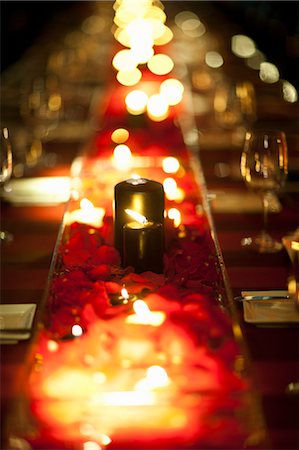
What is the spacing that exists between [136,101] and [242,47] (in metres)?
2.14

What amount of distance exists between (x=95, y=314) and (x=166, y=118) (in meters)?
2.16

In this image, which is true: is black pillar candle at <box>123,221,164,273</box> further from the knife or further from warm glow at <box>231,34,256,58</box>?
warm glow at <box>231,34,256,58</box>

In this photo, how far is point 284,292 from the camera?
1724 millimetres

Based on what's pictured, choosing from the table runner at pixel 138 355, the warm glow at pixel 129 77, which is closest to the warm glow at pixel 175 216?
the table runner at pixel 138 355

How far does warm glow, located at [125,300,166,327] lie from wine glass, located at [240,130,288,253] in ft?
2.00

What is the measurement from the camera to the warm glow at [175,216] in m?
2.15

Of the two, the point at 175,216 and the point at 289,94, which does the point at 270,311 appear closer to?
the point at 175,216

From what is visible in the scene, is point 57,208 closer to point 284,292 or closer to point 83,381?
point 284,292

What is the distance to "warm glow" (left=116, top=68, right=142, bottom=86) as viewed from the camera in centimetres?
438

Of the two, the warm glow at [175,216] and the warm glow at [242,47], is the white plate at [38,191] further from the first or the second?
the warm glow at [242,47]

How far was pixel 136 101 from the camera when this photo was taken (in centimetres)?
392

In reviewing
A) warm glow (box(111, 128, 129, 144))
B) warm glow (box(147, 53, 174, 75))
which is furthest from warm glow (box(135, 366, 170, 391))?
warm glow (box(147, 53, 174, 75))

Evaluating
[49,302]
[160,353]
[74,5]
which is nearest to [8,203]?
[49,302]

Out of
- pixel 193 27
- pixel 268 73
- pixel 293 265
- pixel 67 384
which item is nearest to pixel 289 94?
pixel 268 73
